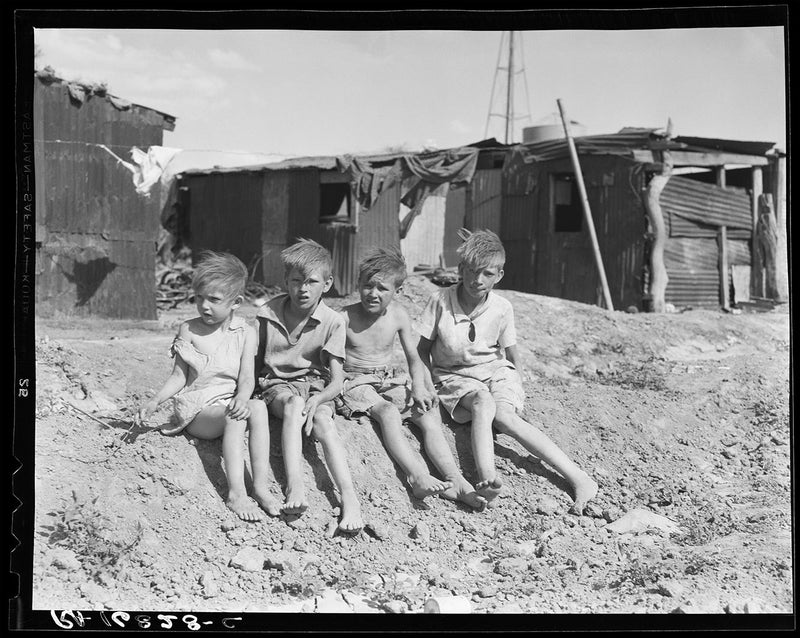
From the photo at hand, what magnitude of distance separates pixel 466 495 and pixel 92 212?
7.37 meters

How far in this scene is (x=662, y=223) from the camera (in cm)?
1189

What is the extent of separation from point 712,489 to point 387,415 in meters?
2.05

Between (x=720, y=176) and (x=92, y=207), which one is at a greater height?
(x=720, y=176)

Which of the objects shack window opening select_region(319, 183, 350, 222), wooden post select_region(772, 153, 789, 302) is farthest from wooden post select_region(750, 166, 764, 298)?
shack window opening select_region(319, 183, 350, 222)

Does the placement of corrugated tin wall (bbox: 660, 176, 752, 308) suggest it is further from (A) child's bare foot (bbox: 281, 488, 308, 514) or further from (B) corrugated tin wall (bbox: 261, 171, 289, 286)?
(A) child's bare foot (bbox: 281, 488, 308, 514)

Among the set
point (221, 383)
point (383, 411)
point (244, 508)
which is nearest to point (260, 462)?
point (244, 508)

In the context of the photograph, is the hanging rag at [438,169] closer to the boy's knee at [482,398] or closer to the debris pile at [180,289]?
the debris pile at [180,289]

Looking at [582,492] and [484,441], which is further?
[582,492]

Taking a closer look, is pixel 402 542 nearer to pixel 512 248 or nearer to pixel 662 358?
pixel 662 358

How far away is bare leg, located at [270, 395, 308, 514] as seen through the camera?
4312mm

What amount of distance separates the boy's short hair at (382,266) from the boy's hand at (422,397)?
586mm

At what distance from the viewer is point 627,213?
12.1m

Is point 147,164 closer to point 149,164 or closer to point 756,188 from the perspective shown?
point 149,164

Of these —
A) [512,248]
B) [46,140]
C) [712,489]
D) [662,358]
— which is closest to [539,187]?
[512,248]
